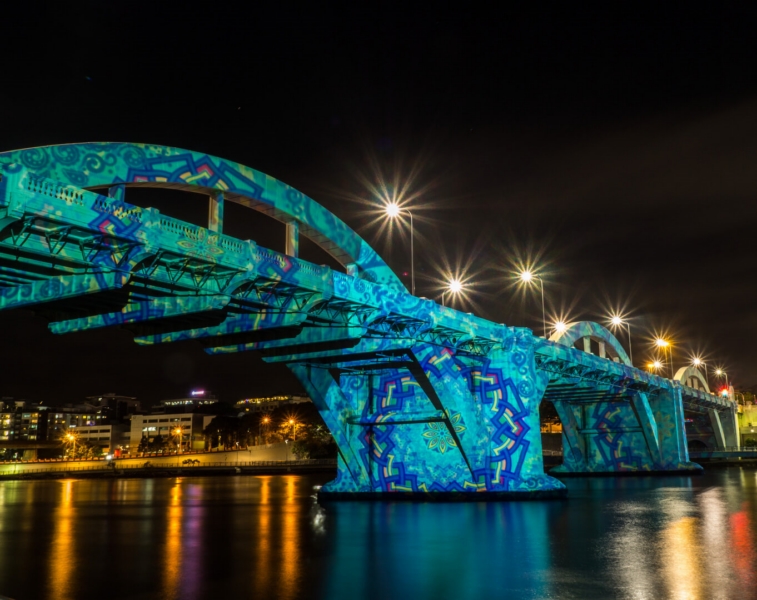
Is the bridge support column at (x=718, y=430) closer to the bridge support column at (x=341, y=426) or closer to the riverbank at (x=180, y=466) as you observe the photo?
the riverbank at (x=180, y=466)

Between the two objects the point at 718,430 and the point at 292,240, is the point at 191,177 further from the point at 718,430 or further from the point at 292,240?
the point at 718,430

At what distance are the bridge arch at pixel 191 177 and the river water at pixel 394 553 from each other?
10462 millimetres

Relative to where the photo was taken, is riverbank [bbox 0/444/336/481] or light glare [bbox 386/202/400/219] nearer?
light glare [bbox 386/202/400/219]

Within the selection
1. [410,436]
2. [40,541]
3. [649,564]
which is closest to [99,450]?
[410,436]

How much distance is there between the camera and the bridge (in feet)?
68.7

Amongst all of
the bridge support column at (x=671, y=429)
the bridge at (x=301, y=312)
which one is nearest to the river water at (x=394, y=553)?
the bridge at (x=301, y=312)

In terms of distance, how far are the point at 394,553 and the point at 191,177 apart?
13.9m

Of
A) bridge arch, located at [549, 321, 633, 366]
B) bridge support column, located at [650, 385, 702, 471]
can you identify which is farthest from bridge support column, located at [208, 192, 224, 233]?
bridge support column, located at [650, 385, 702, 471]

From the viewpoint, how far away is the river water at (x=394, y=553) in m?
14.9

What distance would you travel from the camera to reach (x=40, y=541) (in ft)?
80.5

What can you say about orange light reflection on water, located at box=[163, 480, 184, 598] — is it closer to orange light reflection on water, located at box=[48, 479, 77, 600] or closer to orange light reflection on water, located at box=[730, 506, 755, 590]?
orange light reflection on water, located at box=[48, 479, 77, 600]

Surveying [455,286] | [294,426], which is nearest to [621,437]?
[455,286]

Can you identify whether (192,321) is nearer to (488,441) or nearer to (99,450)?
(488,441)

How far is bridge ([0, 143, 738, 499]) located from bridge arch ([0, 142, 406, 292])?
0.05m
